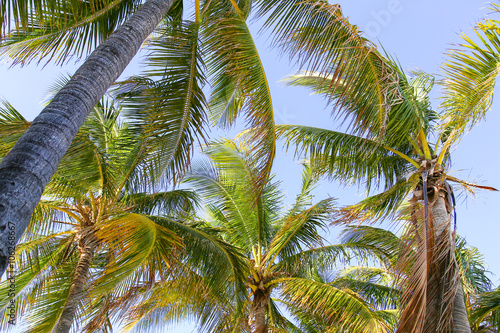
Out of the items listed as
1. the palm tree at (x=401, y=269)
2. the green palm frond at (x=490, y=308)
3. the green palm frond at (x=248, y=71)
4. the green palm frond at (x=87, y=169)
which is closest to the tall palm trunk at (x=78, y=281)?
the green palm frond at (x=87, y=169)

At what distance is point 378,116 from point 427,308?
2840 millimetres

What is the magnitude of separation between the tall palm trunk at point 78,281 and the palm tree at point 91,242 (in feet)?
0.04

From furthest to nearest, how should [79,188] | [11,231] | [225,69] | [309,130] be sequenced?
[309,130]
[79,188]
[225,69]
[11,231]

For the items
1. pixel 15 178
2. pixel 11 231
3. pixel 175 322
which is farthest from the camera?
pixel 175 322

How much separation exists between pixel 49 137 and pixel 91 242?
15.9ft

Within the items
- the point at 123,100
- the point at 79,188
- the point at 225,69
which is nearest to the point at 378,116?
the point at 225,69

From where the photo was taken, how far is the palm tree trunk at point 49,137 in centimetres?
231

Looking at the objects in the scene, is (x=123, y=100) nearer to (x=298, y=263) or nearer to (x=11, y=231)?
(x=11, y=231)

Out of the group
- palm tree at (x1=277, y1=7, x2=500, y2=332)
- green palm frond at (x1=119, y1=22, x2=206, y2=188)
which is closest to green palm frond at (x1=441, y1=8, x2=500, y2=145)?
palm tree at (x1=277, y1=7, x2=500, y2=332)

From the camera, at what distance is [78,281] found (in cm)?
685

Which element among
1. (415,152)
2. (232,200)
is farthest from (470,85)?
(232,200)

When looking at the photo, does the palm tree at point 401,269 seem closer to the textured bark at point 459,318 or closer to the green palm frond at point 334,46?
the textured bark at point 459,318

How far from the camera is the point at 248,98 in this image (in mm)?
6191

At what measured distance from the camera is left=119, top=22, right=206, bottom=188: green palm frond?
6078 millimetres
